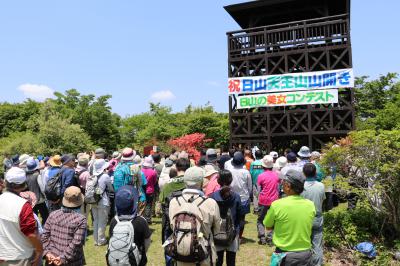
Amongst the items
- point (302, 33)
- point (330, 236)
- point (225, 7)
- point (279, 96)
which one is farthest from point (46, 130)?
point (330, 236)

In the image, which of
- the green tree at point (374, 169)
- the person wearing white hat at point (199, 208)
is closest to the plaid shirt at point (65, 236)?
the person wearing white hat at point (199, 208)

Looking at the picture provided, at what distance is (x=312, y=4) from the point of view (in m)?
17.7

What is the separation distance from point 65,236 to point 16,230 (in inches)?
18.6

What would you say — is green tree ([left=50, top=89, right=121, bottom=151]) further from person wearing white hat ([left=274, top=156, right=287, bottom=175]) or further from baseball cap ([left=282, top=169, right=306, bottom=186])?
baseball cap ([left=282, top=169, right=306, bottom=186])

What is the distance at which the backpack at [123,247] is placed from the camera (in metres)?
3.25

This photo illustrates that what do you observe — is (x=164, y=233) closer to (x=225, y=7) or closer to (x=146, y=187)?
(x=146, y=187)

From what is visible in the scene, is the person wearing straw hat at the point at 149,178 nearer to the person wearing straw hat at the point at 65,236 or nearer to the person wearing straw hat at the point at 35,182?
the person wearing straw hat at the point at 35,182

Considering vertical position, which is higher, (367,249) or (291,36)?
(291,36)

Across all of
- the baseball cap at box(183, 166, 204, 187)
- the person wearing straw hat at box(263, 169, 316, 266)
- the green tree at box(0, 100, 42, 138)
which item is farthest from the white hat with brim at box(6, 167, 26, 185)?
the green tree at box(0, 100, 42, 138)

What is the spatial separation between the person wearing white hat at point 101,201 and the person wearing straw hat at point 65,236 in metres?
3.00

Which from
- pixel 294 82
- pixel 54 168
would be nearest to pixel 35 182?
pixel 54 168

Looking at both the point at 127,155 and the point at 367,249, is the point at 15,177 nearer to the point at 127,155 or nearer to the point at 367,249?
the point at 127,155

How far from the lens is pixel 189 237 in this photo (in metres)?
3.20

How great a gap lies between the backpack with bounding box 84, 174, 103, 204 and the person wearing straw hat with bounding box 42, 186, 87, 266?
294 centimetres
